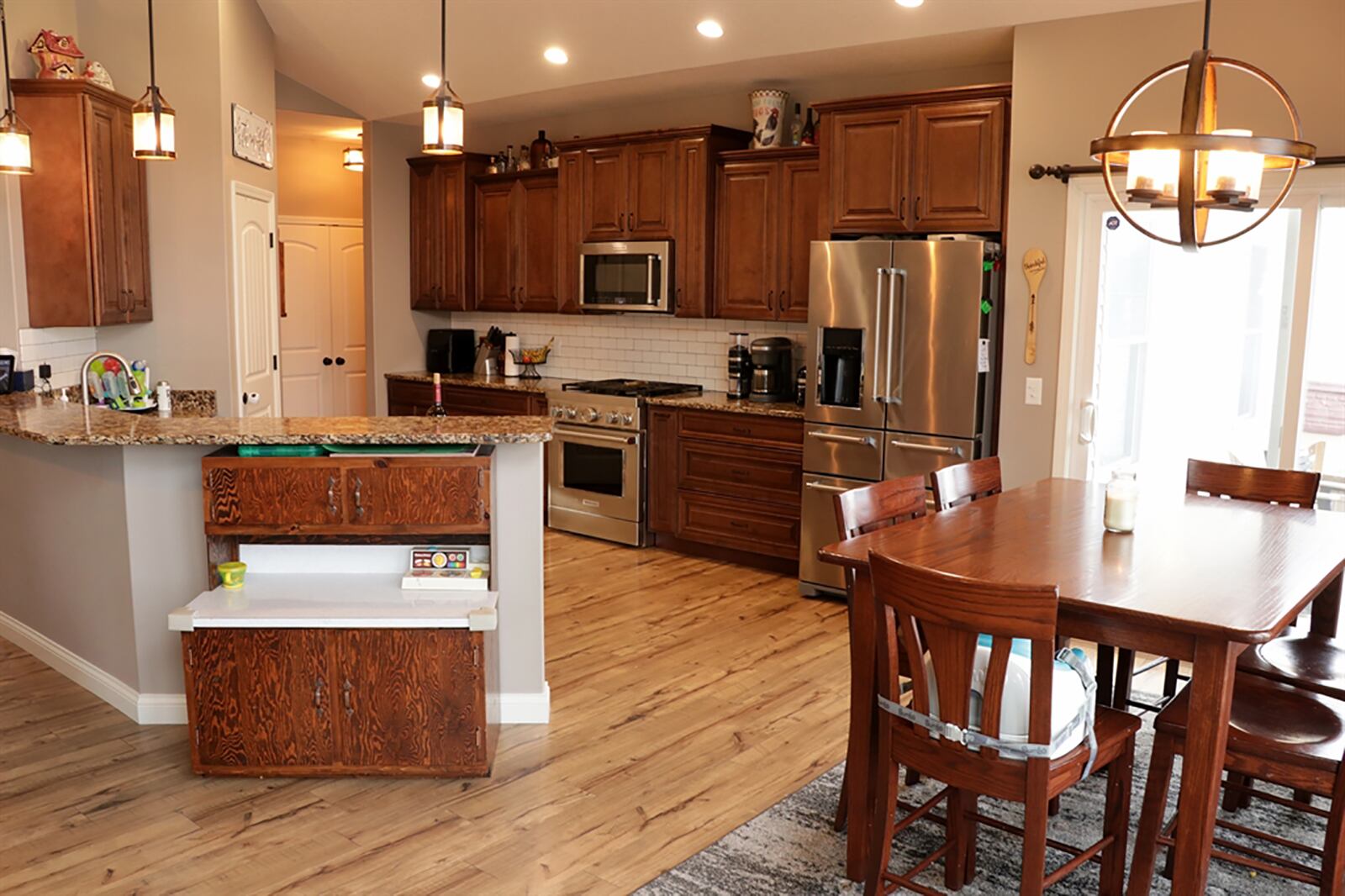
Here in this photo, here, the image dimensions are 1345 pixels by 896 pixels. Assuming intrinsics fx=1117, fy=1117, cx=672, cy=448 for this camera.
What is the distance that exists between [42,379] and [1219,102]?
550 cm

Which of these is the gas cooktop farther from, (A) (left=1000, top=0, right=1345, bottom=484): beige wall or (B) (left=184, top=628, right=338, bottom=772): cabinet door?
(B) (left=184, top=628, right=338, bottom=772): cabinet door

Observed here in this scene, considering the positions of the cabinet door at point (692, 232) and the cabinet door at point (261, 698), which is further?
the cabinet door at point (692, 232)

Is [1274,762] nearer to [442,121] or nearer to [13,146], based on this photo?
[442,121]

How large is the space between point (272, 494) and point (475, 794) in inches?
46.6

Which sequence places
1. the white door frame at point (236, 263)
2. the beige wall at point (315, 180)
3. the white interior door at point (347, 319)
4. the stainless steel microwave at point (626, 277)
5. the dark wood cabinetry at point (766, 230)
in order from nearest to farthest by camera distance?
the white door frame at point (236, 263) < the dark wood cabinetry at point (766, 230) < the stainless steel microwave at point (626, 277) < the beige wall at point (315, 180) < the white interior door at point (347, 319)

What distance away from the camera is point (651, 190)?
6863mm

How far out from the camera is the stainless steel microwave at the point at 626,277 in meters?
6.88

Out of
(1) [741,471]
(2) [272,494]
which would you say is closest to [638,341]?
(1) [741,471]

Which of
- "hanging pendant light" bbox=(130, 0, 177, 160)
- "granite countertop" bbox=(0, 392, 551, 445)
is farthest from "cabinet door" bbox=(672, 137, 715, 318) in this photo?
"hanging pendant light" bbox=(130, 0, 177, 160)

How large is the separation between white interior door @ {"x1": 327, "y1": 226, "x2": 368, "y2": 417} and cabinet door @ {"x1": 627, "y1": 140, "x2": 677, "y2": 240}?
13.0ft

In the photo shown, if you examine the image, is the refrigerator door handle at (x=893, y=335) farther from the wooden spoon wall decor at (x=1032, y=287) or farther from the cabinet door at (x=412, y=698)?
the cabinet door at (x=412, y=698)

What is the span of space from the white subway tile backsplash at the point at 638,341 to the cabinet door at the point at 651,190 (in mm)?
660

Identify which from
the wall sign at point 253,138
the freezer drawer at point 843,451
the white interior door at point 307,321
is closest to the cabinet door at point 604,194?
the wall sign at point 253,138

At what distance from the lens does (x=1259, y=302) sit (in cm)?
471
